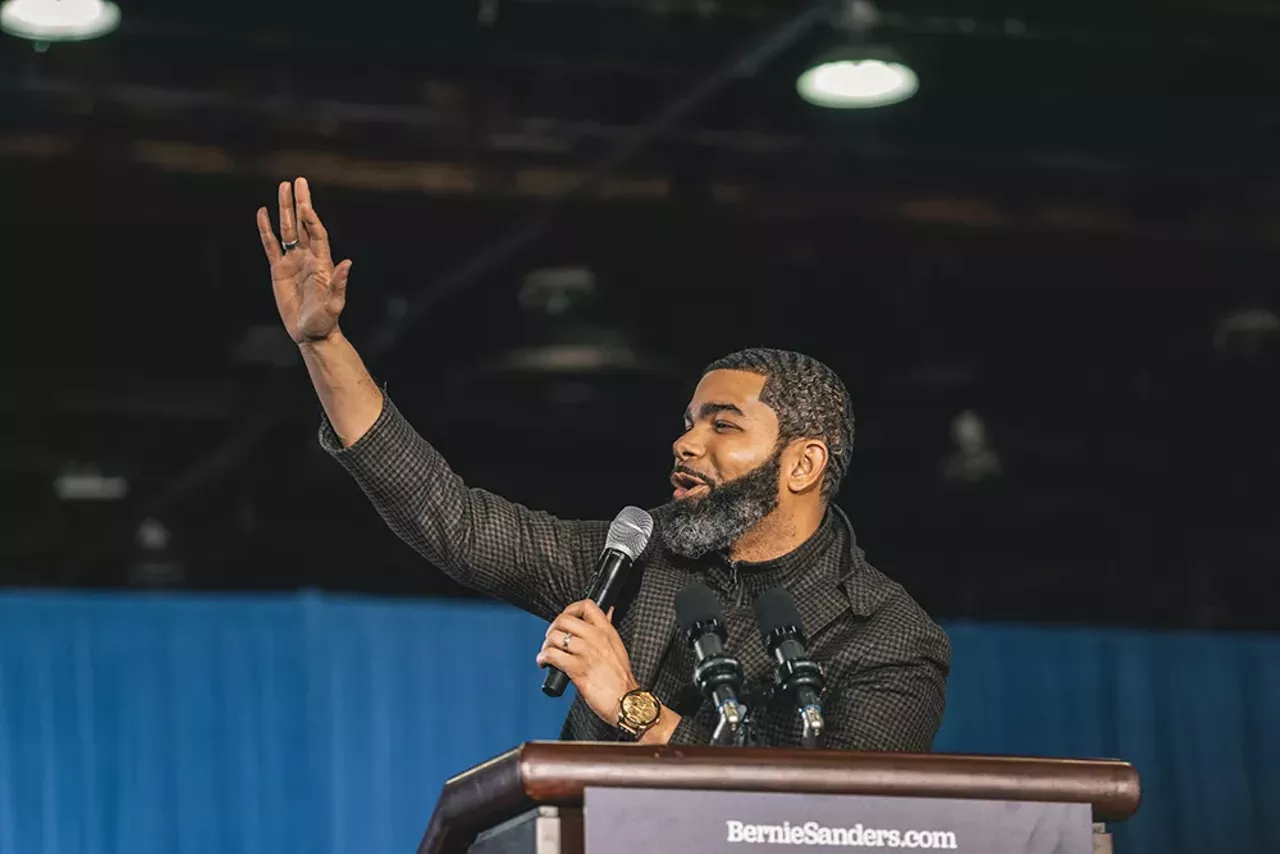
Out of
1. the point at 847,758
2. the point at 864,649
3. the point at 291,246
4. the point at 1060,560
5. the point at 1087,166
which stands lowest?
the point at 847,758

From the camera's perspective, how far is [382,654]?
6.27m

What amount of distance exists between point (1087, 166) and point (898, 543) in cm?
476

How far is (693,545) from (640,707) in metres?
0.50

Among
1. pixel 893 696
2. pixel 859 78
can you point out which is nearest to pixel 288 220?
pixel 893 696

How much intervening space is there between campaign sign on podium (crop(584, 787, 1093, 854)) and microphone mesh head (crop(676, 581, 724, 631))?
449 millimetres

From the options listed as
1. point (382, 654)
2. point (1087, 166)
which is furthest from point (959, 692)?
point (1087, 166)

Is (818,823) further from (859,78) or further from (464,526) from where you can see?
(859,78)

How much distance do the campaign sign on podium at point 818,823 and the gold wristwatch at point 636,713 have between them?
46 centimetres

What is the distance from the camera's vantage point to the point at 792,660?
252 centimetres

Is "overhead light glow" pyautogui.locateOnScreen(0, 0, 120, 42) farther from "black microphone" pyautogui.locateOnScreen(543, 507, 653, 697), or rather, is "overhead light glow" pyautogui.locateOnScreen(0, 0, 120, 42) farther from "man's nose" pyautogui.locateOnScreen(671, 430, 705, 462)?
"black microphone" pyautogui.locateOnScreen(543, 507, 653, 697)

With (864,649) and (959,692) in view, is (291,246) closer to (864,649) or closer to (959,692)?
(864,649)

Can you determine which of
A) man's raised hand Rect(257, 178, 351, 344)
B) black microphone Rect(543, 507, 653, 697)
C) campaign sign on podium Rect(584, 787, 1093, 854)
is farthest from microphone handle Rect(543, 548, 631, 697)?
campaign sign on podium Rect(584, 787, 1093, 854)

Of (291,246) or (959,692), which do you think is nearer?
(291,246)

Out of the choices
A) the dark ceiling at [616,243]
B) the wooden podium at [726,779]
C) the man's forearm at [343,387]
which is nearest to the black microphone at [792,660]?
the wooden podium at [726,779]
